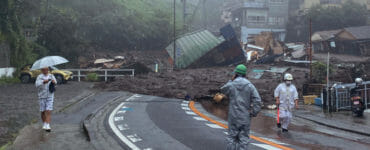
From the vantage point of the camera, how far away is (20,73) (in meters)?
25.6

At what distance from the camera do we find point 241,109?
20.5 feet

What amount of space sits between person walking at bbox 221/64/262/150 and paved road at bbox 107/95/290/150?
1.24 m

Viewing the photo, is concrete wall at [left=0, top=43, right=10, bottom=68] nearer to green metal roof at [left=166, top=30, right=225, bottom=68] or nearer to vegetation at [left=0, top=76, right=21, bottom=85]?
vegetation at [left=0, top=76, right=21, bottom=85]

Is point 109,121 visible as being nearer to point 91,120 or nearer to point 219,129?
point 91,120

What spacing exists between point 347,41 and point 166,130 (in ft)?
149

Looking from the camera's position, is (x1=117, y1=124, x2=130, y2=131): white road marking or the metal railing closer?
(x1=117, y1=124, x2=130, y2=131): white road marking

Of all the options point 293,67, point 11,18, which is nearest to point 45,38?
point 11,18

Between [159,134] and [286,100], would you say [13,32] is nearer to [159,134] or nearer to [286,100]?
[159,134]

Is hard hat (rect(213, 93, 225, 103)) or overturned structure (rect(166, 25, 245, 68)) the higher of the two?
overturned structure (rect(166, 25, 245, 68))

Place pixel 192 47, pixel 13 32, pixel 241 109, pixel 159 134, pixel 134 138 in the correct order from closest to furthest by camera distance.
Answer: pixel 241 109, pixel 134 138, pixel 159 134, pixel 13 32, pixel 192 47

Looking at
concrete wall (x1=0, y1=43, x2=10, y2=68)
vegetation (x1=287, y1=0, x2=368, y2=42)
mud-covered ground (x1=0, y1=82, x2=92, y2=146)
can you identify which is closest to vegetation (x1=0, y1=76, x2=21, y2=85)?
concrete wall (x1=0, y1=43, x2=10, y2=68)

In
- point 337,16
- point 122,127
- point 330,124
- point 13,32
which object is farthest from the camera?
point 337,16

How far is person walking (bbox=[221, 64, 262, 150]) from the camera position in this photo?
618cm

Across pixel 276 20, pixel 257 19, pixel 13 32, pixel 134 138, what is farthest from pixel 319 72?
pixel 276 20
